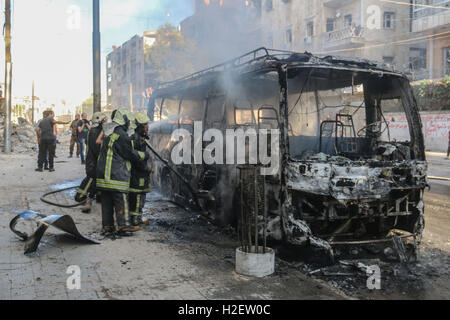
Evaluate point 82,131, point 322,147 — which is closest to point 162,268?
point 322,147

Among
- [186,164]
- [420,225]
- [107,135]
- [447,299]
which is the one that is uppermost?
[107,135]

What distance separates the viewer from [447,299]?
12.5 feet

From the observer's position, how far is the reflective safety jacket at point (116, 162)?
5.38m

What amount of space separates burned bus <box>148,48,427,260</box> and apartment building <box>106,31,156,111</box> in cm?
4308

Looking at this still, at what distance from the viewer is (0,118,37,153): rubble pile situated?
877 inches

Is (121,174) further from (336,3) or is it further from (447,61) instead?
(336,3)

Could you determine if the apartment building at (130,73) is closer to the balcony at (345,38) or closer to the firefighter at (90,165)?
the balcony at (345,38)

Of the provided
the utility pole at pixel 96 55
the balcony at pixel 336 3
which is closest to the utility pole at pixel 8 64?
the utility pole at pixel 96 55

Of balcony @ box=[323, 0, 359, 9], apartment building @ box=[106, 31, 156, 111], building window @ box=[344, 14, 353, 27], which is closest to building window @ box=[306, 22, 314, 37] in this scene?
balcony @ box=[323, 0, 359, 9]

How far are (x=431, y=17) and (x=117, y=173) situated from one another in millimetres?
26770

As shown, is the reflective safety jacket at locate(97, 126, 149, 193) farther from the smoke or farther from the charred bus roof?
the smoke
